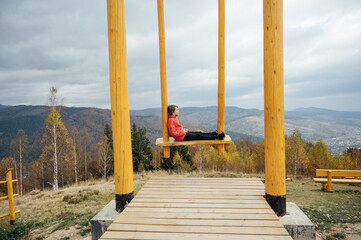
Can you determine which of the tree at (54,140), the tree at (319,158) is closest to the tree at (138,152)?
the tree at (54,140)

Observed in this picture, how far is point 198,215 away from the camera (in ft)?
9.05

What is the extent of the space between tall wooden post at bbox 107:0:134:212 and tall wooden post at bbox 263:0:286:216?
2.16 m

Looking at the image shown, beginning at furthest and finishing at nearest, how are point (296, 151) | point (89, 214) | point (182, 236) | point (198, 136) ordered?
point (296, 151) < point (89, 214) < point (198, 136) < point (182, 236)

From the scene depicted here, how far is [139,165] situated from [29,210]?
20.3m

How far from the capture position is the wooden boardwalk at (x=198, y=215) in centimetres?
232

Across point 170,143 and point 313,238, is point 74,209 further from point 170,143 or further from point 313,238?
point 313,238

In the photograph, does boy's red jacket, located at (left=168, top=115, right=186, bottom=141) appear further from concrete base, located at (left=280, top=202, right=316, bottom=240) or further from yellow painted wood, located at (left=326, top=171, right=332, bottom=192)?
yellow painted wood, located at (left=326, top=171, right=332, bottom=192)

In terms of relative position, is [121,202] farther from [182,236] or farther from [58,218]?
[58,218]

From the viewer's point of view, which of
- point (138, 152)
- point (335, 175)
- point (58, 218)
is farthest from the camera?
point (138, 152)

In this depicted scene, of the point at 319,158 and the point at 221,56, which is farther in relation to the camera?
the point at 319,158

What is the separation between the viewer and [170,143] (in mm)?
4297

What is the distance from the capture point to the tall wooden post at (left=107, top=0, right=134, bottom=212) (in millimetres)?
3172

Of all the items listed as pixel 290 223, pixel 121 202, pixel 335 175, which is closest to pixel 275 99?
pixel 290 223

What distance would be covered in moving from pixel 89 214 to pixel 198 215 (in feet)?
13.8
